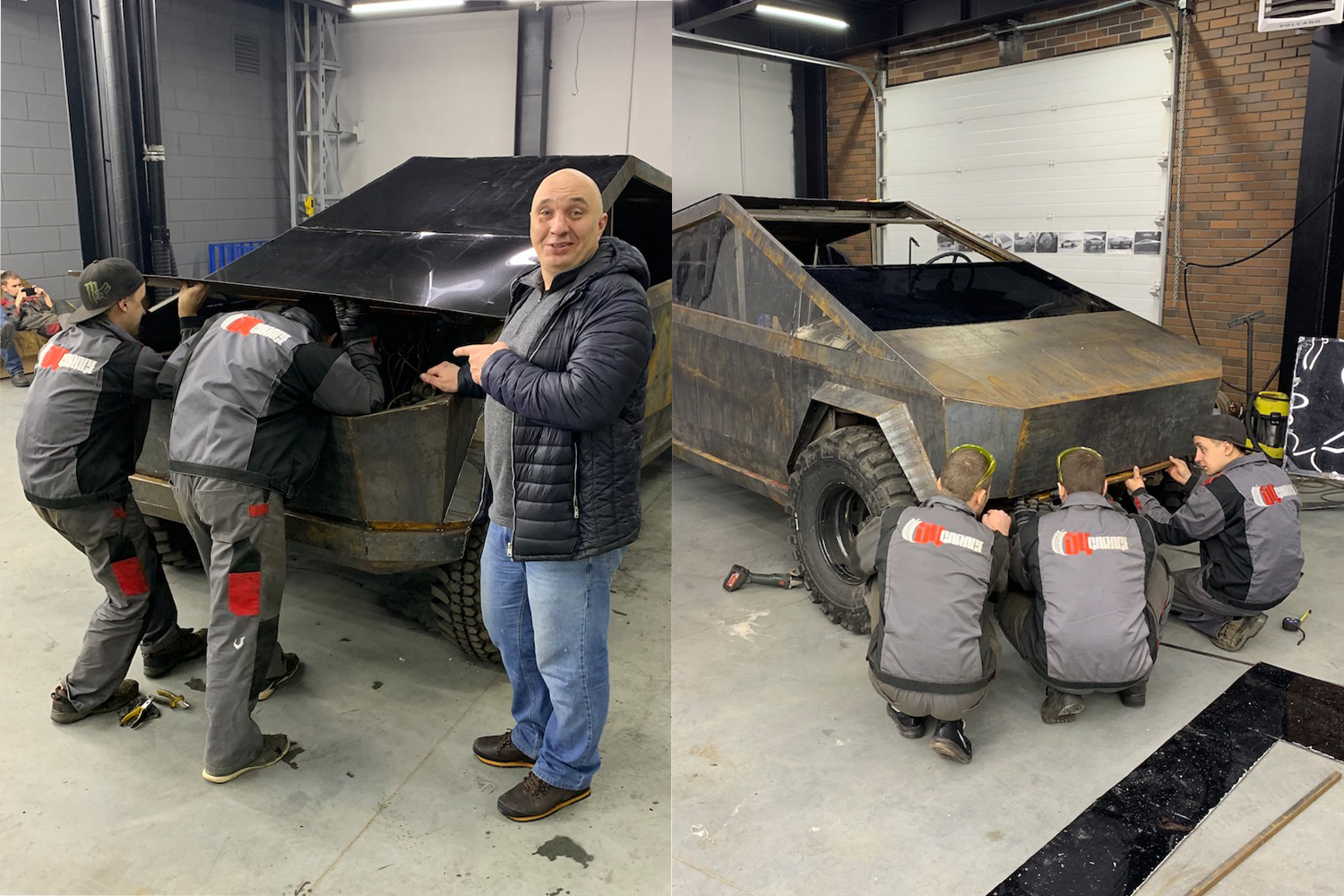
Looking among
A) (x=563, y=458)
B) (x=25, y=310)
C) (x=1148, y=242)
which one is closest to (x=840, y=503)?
(x=563, y=458)

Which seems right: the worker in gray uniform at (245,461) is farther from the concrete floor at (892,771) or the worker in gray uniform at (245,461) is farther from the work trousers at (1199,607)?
the work trousers at (1199,607)

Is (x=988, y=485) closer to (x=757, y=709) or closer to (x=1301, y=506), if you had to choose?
(x=757, y=709)

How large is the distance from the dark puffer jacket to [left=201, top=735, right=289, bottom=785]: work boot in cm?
94

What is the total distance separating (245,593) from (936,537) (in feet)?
5.63

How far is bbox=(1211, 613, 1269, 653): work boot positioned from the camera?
120 inches

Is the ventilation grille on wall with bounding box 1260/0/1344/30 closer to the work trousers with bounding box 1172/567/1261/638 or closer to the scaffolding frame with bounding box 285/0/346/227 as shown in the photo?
the work trousers with bounding box 1172/567/1261/638

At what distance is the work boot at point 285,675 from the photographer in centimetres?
249

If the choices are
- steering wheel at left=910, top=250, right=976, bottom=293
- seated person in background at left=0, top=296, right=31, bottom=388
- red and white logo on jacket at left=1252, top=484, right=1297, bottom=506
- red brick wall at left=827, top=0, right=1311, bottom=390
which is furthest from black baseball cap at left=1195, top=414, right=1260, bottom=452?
seated person in background at left=0, top=296, right=31, bottom=388

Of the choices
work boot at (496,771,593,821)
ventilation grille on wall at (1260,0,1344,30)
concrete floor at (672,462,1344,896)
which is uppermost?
ventilation grille on wall at (1260,0,1344,30)

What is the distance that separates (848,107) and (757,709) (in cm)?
642

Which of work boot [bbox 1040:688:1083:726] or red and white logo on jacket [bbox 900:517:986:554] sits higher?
red and white logo on jacket [bbox 900:517:986:554]

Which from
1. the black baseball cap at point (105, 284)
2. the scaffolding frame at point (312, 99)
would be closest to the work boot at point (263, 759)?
the black baseball cap at point (105, 284)

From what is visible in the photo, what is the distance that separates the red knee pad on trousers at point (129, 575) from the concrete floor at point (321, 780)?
0.29m

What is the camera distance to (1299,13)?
464cm
